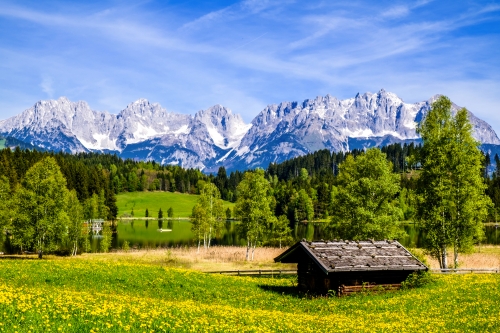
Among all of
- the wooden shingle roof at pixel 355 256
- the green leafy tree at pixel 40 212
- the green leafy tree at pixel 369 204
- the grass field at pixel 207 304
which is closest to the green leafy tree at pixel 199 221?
the green leafy tree at pixel 40 212

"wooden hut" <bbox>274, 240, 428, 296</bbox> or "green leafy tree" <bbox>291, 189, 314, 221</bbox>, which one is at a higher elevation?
"green leafy tree" <bbox>291, 189, 314, 221</bbox>

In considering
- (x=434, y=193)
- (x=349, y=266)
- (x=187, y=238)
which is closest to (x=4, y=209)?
(x=187, y=238)

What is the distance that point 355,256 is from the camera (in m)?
34.9

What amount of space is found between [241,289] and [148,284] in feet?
24.5

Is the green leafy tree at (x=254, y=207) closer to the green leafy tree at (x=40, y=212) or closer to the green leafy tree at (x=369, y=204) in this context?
the green leafy tree at (x=369, y=204)

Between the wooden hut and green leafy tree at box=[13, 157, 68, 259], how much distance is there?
36.6 metres

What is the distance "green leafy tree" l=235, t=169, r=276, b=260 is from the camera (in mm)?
67875

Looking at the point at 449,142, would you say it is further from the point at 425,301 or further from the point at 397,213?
the point at 425,301

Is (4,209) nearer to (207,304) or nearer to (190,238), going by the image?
(190,238)

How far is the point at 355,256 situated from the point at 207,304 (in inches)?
554

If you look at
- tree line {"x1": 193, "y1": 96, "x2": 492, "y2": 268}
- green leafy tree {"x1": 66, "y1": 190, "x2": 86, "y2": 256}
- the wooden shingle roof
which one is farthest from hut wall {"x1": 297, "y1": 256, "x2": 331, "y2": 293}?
green leafy tree {"x1": 66, "y1": 190, "x2": 86, "y2": 256}

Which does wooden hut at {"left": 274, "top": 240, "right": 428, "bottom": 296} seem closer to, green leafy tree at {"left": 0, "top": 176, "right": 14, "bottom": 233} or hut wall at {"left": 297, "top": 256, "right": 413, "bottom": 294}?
hut wall at {"left": 297, "top": 256, "right": 413, "bottom": 294}

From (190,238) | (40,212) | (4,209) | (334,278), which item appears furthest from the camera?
(190,238)

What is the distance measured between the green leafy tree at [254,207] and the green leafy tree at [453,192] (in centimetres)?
2697
